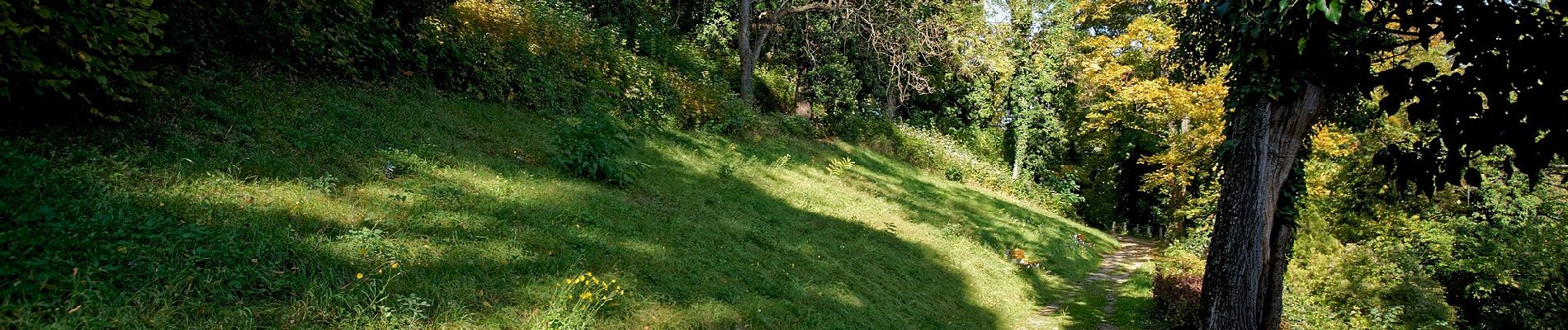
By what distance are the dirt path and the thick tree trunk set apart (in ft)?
11.9

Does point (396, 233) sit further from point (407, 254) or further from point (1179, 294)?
point (1179, 294)

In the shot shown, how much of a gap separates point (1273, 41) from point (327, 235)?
587 centimetres

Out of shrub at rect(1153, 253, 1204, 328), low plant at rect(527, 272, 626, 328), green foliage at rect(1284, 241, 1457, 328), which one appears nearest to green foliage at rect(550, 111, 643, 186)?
low plant at rect(527, 272, 626, 328)

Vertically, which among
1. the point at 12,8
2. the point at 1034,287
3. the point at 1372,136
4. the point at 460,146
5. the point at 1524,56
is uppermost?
the point at 1372,136

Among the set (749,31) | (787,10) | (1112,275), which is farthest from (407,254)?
(749,31)

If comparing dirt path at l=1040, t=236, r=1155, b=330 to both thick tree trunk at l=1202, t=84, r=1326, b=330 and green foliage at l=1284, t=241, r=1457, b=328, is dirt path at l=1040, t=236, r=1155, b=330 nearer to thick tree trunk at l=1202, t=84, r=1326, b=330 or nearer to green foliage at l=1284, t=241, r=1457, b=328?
green foliage at l=1284, t=241, r=1457, b=328

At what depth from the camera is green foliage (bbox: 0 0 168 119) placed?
4.64 meters

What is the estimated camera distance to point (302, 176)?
6.31m

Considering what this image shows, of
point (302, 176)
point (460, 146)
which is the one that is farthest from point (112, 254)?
point (460, 146)

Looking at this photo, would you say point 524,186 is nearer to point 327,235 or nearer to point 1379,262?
point 327,235

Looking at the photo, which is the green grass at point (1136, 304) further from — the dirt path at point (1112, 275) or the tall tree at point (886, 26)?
the tall tree at point (886, 26)

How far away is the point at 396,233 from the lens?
5750 millimetres

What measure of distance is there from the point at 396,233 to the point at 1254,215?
310 inches

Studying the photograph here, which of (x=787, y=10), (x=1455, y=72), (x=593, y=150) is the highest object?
(x=787, y=10)
